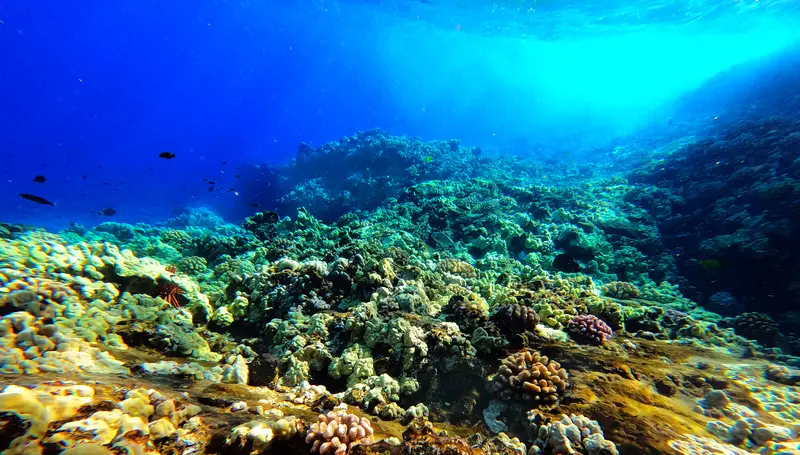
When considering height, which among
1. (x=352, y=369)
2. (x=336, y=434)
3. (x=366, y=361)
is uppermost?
(x=366, y=361)

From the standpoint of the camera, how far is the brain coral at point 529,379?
4.15m

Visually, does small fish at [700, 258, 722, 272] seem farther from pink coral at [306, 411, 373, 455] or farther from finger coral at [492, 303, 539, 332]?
pink coral at [306, 411, 373, 455]

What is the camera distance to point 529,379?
14.1ft

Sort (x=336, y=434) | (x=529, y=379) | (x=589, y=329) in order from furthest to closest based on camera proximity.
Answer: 1. (x=589, y=329)
2. (x=529, y=379)
3. (x=336, y=434)

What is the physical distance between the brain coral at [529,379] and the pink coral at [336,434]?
86.2 inches

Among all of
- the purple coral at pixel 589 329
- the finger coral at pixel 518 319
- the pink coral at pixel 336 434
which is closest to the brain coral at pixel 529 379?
the finger coral at pixel 518 319

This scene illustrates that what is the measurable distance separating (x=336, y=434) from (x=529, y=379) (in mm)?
2739

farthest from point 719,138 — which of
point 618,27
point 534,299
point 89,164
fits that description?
point 89,164

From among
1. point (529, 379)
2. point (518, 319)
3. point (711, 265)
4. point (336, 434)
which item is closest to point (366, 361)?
point (336, 434)

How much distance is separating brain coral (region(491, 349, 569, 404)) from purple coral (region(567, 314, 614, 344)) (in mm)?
1499

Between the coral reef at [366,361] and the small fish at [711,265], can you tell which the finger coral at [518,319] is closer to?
the coral reef at [366,361]

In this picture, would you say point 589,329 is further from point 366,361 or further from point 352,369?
point 352,369

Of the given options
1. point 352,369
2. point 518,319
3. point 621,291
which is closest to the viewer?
point 352,369

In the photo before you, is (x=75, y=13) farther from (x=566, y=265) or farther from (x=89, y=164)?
(x=566, y=265)
